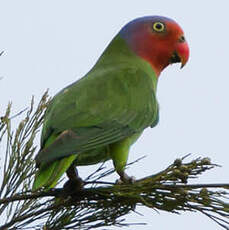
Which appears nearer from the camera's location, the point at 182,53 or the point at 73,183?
the point at 73,183

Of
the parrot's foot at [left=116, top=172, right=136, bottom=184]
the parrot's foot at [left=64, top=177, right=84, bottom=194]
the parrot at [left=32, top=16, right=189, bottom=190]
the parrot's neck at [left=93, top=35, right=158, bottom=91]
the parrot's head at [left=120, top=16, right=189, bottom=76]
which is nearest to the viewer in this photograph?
the parrot's foot at [left=64, top=177, right=84, bottom=194]

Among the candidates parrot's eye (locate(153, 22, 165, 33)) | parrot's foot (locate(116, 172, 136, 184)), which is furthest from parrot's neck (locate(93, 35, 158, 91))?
parrot's foot (locate(116, 172, 136, 184))

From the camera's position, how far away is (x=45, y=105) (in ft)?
8.57

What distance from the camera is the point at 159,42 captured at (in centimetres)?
384

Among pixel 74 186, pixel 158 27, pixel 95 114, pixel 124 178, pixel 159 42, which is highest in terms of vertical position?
pixel 158 27

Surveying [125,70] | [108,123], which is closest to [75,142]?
[108,123]

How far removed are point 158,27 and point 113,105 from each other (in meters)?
1.13

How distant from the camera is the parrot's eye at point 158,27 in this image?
384 cm

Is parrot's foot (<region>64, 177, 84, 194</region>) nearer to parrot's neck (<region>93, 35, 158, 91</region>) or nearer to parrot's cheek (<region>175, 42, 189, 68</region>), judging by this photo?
parrot's neck (<region>93, 35, 158, 91</region>)

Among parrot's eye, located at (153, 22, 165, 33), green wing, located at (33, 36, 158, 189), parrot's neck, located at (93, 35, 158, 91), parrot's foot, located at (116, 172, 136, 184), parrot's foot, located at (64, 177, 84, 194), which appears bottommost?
parrot's foot, located at (64, 177, 84, 194)

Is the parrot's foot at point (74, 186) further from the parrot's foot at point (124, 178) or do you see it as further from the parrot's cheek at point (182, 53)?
the parrot's cheek at point (182, 53)

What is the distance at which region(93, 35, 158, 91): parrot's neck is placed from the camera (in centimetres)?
366

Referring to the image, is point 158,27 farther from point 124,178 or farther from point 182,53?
Answer: point 124,178

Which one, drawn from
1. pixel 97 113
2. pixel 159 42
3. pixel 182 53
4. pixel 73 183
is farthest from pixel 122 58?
pixel 73 183
